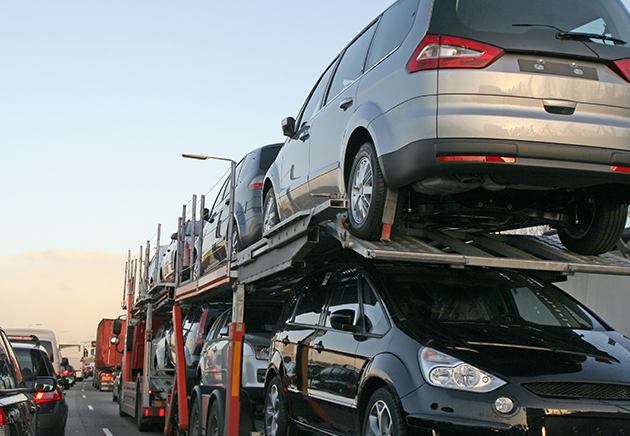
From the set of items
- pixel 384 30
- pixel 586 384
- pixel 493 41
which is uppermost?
pixel 384 30

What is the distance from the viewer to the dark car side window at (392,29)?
546 centimetres

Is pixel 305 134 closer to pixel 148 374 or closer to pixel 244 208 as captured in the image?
pixel 244 208

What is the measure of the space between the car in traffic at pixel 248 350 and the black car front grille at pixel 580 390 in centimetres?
402

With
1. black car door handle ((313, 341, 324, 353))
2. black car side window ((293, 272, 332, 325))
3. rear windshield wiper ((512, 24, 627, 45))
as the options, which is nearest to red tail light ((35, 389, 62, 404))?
black car side window ((293, 272, 332, 325))

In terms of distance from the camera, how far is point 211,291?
9.30m

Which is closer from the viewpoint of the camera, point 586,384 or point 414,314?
point 586,384

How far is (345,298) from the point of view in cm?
580

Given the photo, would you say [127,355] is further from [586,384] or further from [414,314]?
[586,384]

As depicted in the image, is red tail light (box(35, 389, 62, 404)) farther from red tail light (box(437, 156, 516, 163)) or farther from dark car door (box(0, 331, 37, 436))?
red tail light (box(437, 156, 516, 163))

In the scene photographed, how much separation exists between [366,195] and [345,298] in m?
→ 0.85

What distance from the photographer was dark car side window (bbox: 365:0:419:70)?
5.46 m

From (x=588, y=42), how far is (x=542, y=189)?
1029 millimetres

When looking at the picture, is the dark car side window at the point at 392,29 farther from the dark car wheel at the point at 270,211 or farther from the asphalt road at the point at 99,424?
the asphalt road at the point at 99,424

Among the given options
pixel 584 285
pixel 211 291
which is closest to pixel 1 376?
pixel 211 291
